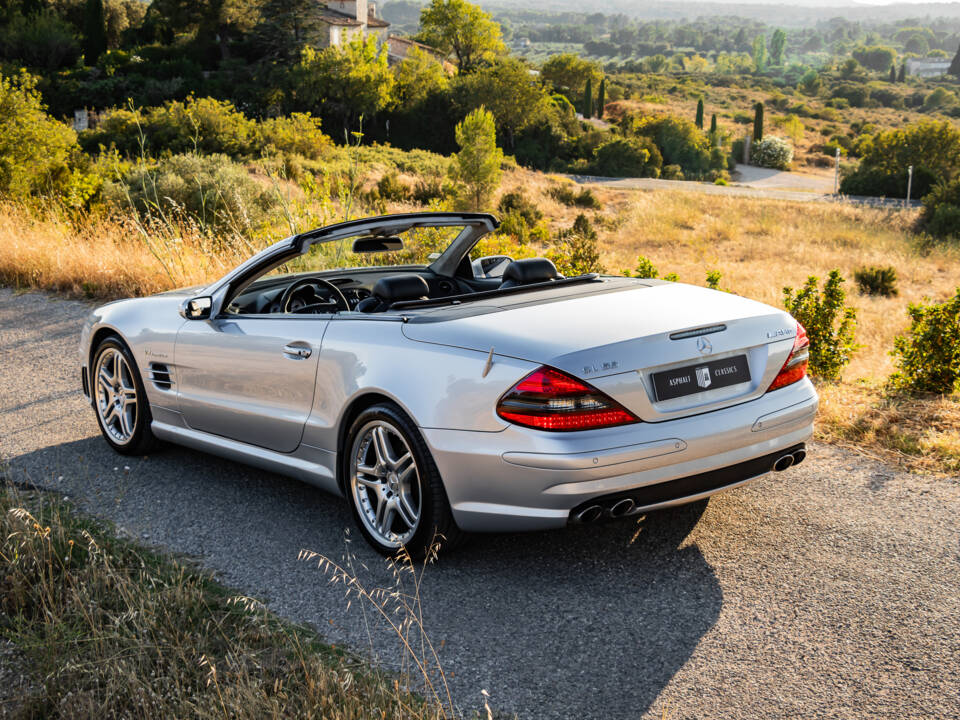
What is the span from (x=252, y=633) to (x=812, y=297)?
19.6 feet

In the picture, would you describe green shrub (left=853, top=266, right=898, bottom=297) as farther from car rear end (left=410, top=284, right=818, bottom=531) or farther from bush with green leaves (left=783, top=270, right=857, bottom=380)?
car rear end (left=410, top=284, right=818, bottom=531)

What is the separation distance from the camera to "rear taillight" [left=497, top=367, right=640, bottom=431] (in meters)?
3.24

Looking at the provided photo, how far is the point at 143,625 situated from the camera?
308 centimetres

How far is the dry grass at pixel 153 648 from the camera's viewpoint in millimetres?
2619

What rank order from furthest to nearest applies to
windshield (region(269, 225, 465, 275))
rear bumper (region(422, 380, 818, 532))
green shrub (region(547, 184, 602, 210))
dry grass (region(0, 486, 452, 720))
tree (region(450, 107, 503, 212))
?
green shrub (region(547, 184, 602, 210)) → tree (region(450, 107, 503, 212)) → windshield (region(269, 225, 465, 275)) → rear bumper (region(422, 380, 818, 532)) → dry grass (region(0, 486, 452, 720))

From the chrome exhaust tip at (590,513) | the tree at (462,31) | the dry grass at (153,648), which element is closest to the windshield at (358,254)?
the dry grass at (153,648)

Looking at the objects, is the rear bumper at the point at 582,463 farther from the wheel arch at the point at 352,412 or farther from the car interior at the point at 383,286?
the car interior at the point at 383,286

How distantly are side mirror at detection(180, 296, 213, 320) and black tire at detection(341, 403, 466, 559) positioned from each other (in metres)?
1.44

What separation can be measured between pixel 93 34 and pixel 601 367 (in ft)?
285

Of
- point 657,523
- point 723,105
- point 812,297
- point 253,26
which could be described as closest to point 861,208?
point 812,297

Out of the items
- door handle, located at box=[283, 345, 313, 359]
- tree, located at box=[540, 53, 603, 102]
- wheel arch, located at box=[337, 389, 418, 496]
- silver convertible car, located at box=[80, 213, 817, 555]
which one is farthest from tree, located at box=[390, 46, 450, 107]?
wheel arch, located at box=[337, 389, 418, 496]

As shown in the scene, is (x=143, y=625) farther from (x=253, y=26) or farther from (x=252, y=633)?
(x=253, y=26)

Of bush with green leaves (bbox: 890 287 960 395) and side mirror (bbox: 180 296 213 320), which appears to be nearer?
side mirror (bbox: 180 296 213 320)

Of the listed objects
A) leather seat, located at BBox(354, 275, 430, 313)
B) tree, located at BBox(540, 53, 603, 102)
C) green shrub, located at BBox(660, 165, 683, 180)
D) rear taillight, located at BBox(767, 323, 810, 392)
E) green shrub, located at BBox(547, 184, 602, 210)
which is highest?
tree, located at BBox(540, 53, 603, 102)
